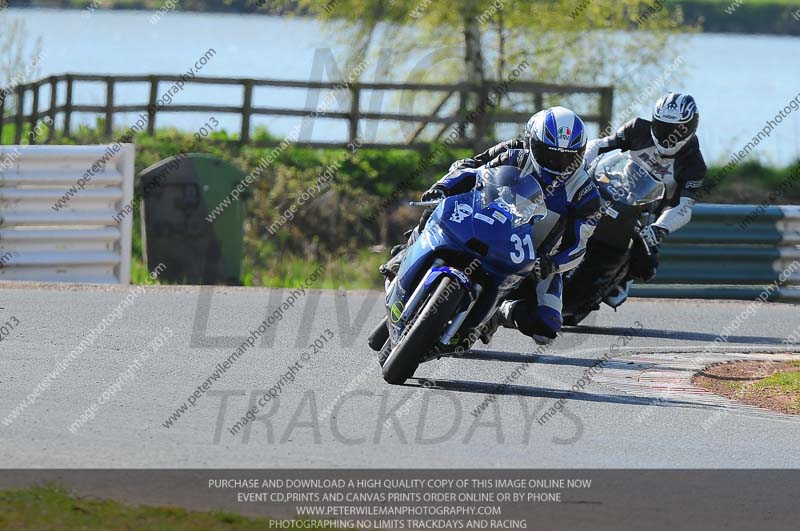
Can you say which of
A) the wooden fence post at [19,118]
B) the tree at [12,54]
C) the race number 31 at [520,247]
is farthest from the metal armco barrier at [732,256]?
the wooden fence post at [19,118]

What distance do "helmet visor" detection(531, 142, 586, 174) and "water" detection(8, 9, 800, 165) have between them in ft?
44.6

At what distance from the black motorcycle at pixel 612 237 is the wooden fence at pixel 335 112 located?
1224cm

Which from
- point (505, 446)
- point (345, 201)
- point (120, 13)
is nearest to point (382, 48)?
point (345, 201)

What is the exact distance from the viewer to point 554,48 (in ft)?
86.7

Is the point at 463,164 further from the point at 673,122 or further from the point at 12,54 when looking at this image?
the point at 12,54

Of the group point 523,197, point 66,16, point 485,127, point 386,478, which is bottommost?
point 66,16

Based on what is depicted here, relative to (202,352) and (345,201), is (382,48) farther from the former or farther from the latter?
(202,352)

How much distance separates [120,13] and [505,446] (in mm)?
60067

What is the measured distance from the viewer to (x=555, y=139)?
28.3 feet

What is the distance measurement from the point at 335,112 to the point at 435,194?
50.3 ft

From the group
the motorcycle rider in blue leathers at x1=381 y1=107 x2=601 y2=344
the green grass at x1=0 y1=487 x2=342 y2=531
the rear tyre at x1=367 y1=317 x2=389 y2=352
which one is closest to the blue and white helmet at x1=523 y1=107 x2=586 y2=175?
the motorcycle rider in blue leathers at x1=381 y1=107 x2=601 y2=344

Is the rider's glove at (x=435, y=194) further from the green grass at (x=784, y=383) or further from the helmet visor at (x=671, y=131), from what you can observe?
the helmet visor at (x=671, y=131)

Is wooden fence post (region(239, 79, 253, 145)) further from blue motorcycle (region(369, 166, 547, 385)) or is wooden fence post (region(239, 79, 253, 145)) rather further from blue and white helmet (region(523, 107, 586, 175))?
blue motorcycle (region(369, 166, 547, 385))

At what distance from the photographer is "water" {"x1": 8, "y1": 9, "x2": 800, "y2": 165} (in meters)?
26.7
